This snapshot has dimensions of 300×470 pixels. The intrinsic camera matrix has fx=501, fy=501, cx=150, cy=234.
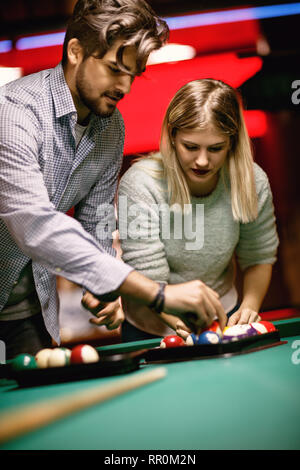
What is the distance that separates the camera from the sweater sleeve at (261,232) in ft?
7.73

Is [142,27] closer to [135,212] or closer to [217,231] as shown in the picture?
[135,212]

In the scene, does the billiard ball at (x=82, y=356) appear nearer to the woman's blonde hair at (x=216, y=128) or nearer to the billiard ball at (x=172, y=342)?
the billiard ball at (x=172, y=342)

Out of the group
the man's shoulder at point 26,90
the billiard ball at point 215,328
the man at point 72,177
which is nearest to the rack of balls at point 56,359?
the man at point 72,177

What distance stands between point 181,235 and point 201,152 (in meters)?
0.39

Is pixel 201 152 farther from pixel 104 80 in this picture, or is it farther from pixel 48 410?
pixel 48 410

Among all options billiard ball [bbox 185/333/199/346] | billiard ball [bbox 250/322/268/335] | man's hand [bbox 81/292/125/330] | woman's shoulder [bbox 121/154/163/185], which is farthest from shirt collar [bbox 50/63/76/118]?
billiard ball [bbox 250/322/268/335]

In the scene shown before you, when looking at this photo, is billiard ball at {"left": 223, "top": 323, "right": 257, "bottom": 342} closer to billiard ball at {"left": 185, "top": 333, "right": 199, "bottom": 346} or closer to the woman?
billiard ball at {"left": 185, "top": 333, "right": 199, "bottom": 346}

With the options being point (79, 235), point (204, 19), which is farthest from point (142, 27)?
point (204, 19)

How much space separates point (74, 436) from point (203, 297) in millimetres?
687

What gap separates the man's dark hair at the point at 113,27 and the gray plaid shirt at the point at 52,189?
0.57ft

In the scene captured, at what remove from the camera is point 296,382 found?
3.74 feet

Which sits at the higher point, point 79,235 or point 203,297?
point 79,235

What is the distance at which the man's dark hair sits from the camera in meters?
1.78
